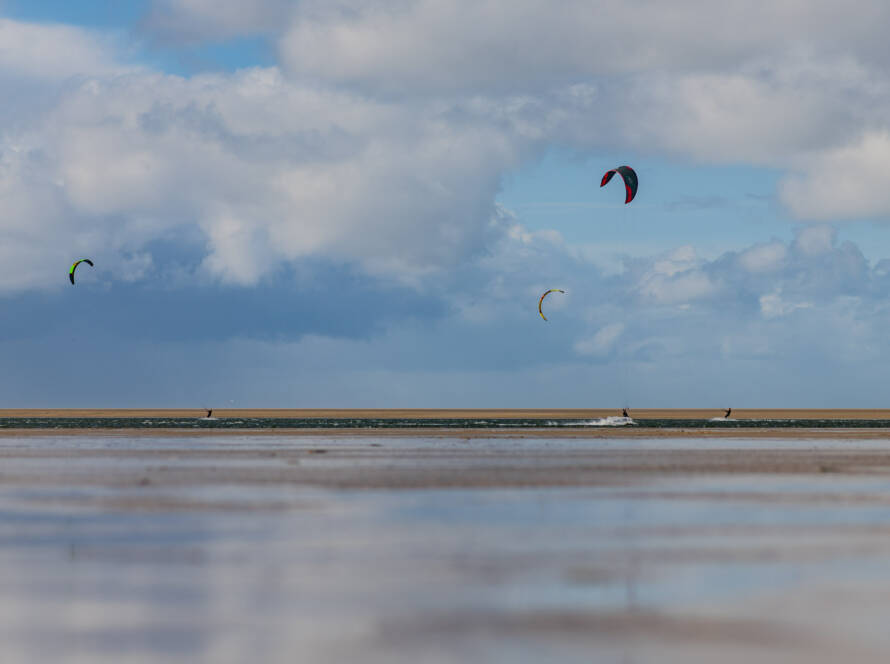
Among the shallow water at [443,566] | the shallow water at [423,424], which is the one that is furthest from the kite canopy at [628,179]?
the shallow water at [443,566]

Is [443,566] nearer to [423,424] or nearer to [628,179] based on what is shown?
[628,179]

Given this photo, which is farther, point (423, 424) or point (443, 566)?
point (423, 424)

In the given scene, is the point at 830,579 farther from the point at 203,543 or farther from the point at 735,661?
the point at 203,543

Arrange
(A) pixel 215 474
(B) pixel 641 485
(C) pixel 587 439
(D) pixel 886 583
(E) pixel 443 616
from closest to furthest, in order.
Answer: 1. (E) pixel 443 616
2. (D) pixel 886 583
3. (B) pixel 641 485
4. (A) pixel 215 474
5. (C) pixel 587 439

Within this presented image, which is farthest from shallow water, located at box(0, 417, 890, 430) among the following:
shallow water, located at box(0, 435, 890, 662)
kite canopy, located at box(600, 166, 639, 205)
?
shallow water, located at box(0, 435, 890, 662)

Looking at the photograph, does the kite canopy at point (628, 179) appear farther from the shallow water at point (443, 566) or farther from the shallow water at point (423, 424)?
the shallow water at point (443, 566)

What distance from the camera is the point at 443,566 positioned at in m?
18.9

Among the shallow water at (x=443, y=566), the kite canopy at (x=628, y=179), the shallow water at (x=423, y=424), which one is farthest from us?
the shallow water at (x=423, y=424)

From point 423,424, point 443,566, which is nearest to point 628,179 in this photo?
point 423,424

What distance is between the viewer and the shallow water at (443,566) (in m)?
13.6

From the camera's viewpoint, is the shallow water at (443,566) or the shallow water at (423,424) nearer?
the shallow water at (443,566)

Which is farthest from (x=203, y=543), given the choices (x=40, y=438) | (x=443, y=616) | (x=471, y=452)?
(x=40, y=438)

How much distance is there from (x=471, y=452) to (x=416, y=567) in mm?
31957

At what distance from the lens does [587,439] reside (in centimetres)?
6544
